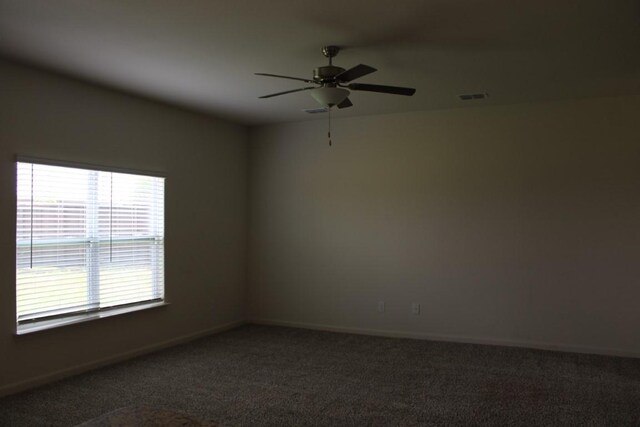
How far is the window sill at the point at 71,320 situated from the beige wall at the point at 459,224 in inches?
76.3

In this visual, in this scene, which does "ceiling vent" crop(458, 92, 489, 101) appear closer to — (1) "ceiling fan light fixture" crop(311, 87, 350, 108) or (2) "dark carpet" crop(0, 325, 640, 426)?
(1) "ceiling fan light fixture" crop(311, 87, 350, 108)

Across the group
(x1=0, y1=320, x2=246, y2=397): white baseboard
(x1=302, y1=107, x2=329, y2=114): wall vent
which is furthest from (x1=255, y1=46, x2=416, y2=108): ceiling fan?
(x1=0, y1=320, x2=246, y2=397): white baseboard

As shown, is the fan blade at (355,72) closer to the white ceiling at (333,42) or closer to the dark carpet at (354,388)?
the white ceiling at (333,42)

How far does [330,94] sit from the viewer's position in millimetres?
3549

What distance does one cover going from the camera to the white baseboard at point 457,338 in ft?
16.1

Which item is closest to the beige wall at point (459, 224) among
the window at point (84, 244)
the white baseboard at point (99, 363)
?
the white baseboard at point (99, 363)

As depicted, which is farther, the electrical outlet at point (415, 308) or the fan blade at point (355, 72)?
the electrical outlet at point (415, 308)

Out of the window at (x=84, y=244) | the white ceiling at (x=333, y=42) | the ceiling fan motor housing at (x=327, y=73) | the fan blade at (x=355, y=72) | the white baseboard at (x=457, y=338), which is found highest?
the white ceiling at (x=333, y=42)

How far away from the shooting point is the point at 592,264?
16.3 feet

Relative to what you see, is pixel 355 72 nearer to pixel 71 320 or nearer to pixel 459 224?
pixel 459 224

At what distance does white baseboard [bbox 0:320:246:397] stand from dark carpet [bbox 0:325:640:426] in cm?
8

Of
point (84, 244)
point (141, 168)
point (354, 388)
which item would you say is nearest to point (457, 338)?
point (354, 388)

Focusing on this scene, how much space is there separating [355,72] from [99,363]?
11.4ft

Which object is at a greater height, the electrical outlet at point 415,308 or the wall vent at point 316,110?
the wall vent at point 316,110
